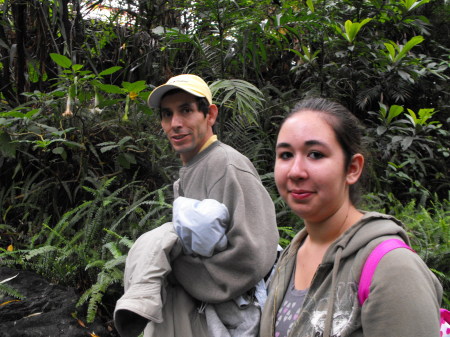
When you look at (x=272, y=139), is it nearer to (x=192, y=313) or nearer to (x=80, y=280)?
(x=80, y=280)

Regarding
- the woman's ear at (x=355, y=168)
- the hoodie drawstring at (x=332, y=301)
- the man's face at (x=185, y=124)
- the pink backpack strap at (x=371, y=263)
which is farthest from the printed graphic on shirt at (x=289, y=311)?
the man's face at (x=185, y=124)

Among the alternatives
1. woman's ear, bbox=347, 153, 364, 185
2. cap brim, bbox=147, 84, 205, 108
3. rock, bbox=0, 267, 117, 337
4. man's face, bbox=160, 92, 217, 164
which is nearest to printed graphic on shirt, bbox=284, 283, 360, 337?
woman's ear, bbox=347, 153, 364, 185

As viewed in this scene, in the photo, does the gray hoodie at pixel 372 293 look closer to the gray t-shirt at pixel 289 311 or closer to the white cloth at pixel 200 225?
the gray t-shirt at pixel 289 311

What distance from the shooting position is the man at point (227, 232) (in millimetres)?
1954

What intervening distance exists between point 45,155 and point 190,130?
133 inches

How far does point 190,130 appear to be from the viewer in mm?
2340

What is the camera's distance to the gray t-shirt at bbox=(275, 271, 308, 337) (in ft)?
4.66

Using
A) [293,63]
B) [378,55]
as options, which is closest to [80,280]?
[378,55]

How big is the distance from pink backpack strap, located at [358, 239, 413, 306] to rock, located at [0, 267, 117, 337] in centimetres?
243

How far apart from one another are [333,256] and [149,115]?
14.5ft

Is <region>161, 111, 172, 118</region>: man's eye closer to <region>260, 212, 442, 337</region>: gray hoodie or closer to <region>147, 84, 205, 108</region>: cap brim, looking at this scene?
<region>147, 84, 205, 108</region>: cap brim

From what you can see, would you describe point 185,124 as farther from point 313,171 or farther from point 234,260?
point 313,171

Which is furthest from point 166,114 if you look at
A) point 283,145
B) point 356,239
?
point 356,239

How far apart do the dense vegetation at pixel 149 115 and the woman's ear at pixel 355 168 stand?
216 centimetres
